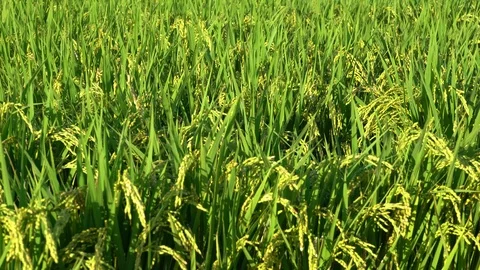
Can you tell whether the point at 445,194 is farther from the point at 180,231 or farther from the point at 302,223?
the point at 180,231

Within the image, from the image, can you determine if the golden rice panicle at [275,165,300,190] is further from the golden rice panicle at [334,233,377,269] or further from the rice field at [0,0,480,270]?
the golden rice panicle at [334,233,377,269]

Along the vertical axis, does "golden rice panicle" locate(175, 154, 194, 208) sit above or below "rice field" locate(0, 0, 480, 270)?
above

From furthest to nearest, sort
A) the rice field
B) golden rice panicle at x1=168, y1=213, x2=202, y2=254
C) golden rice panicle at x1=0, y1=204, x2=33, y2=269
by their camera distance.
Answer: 1. the rice field
2. golden rice panicle at x1=168, y1=213, x2=202, y2=254
3. golden rice panicle at x1=0, y1=204, x2=33, y2=269

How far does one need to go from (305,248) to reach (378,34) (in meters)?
1.82

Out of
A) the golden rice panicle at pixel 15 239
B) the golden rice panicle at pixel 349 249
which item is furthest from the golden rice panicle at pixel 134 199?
the golden rice panicle at pixel 349 249

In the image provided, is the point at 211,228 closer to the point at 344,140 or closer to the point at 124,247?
the point at 124,247

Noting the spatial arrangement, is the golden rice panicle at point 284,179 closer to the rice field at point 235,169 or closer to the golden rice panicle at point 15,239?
the rice field at point 235,169

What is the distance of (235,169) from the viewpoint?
1.51 m

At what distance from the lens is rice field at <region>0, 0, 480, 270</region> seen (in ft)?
4.62

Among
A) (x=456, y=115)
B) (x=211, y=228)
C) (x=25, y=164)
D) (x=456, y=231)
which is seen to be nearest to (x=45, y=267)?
(x=211, y=228)

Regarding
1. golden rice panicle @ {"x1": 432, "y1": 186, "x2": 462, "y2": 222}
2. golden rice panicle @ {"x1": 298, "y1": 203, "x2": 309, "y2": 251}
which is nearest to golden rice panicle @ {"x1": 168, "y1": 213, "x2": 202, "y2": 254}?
golden rice panicle @ {"x1": 298, "y1": 203, "x2": 309, "y2": 251}

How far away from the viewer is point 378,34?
317 centimetres

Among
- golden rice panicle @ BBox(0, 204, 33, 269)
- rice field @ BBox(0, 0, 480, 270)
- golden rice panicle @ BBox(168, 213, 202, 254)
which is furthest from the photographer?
rice field @ BBox(0, 0, 480, 270)

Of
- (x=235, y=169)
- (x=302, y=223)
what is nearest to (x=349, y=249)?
(x=302, y=223)
